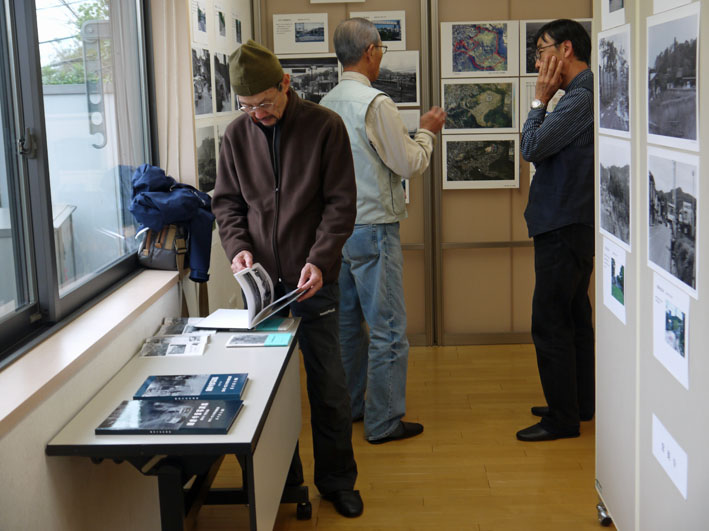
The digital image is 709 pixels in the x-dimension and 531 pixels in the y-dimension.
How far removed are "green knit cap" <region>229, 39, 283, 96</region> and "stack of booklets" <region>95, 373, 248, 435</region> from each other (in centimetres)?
101

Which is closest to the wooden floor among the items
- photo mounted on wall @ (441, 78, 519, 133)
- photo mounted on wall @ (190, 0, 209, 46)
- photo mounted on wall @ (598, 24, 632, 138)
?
photo mounted on wall @ (598, 24, 632, 138)

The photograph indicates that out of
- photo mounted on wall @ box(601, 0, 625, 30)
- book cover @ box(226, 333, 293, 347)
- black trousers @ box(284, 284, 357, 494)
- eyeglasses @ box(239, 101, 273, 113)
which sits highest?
photo mounted on wall @ box(601, 0, 625, 30)

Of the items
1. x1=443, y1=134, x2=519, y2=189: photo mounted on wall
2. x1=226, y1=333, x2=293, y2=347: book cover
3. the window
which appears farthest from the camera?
x1=443, y1=134, x2=519, y2=189: photo mounted on wall

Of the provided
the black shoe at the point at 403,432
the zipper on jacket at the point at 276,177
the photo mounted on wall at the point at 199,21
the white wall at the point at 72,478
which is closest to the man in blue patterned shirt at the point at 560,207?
the black shoe at the point at 403,432

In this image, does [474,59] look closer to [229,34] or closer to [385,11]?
[385,11]

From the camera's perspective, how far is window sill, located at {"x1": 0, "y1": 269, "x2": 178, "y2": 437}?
2057 mm

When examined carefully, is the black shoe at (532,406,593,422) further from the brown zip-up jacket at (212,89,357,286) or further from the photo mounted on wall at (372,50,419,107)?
the photo mounted on wall at (372,50,419,107)

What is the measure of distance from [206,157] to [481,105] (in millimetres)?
2004

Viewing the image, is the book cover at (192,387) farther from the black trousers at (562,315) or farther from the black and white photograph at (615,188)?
the black trousers at (562,315)

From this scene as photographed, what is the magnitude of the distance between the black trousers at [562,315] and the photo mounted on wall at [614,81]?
95cm

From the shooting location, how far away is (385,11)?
17.9 feet
